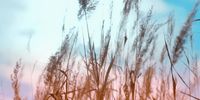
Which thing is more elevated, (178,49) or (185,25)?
(185,25)

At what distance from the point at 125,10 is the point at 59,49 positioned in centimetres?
49

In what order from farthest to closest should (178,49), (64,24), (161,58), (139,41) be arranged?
1. (161,58)
2. (64,24)
3. (139,41)
4. (178,49)

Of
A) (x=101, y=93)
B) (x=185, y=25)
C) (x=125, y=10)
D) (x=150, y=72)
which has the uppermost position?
(x=125, y=10)

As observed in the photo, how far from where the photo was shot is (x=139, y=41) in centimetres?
201

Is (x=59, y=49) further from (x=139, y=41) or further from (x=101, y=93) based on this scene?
(x=101, y=93)

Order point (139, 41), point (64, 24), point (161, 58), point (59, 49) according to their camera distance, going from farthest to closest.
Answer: point (161, 58)
point (64, 24)
point (59, 49)
point (139, 41)

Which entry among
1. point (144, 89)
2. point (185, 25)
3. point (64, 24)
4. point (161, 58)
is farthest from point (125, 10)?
point (161, 58)

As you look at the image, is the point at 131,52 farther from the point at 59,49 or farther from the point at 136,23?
the point at 59,49

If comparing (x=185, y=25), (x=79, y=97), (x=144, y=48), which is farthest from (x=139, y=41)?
(x=79, y=97)

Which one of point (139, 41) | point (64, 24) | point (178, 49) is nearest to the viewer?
point (178, 49)

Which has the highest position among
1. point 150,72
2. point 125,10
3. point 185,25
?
point 125,10

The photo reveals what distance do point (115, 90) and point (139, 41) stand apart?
482mm

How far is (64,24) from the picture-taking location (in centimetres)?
237

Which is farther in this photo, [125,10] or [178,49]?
[125,10]
